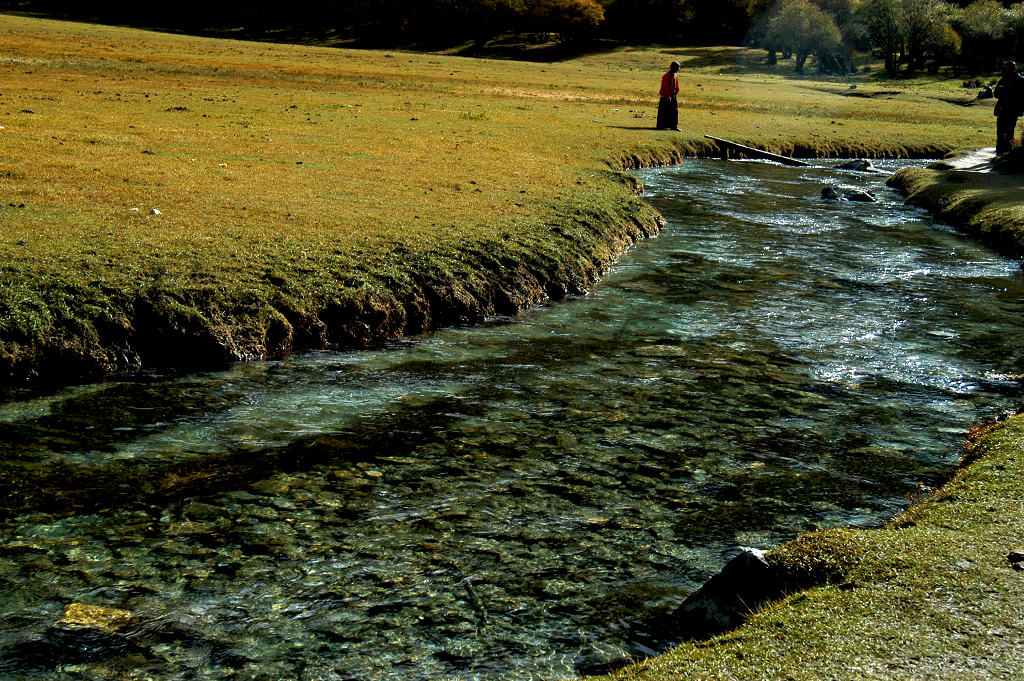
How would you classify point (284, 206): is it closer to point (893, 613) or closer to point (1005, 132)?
point (893, 613)

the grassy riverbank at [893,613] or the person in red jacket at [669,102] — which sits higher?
the person in red jacket at [669,102]

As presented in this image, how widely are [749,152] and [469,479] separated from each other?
36318mm

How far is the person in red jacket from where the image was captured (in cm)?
4350

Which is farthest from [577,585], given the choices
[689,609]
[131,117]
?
[131,117]

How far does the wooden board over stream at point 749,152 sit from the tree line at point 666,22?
7351 cm

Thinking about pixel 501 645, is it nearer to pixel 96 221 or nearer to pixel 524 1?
pixel 96 221

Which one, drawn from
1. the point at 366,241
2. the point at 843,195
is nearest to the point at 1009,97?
the point at 843,195

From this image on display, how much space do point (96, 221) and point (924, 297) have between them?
17855mm

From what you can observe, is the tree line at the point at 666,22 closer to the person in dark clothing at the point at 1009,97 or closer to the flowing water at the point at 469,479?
the person in dark clothing at the point at 1009,97

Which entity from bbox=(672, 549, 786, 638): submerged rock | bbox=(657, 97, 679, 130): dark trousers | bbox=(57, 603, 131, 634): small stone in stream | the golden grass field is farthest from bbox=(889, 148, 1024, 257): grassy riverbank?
bbox=(57, 603, 131, 634): small stone in stream

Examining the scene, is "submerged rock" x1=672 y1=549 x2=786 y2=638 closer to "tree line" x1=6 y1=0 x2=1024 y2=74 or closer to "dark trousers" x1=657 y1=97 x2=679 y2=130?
"dark trousers" x1=657 y1=97 x2=679 y2=130

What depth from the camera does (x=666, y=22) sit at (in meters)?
131

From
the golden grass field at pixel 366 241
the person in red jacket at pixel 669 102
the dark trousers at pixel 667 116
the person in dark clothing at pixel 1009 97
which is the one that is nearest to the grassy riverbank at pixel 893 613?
the golden grass field at pixel 366 241

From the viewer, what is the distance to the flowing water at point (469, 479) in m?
7.94
